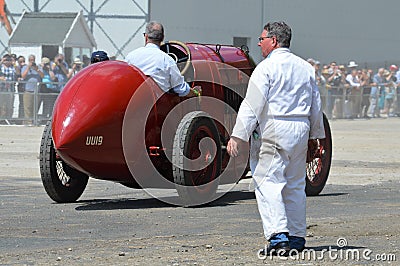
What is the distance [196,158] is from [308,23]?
119 ft

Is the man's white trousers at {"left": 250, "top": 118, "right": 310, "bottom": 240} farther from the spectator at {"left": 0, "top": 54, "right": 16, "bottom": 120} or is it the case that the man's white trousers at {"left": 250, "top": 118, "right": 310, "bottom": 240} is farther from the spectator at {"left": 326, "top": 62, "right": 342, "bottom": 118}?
the spectator at {"left": 326, "top": 62, "right": 342, "bottom": 118}

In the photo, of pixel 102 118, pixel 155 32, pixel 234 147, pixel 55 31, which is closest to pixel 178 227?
pixel 102 118

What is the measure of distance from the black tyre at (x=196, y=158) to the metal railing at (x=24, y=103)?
16.8 metres

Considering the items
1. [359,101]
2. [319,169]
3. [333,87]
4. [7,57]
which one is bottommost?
[359,101]

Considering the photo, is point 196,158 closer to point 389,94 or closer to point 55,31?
point 55,31

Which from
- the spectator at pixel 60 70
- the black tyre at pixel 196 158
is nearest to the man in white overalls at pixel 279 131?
the black tyre at pixel 196 158

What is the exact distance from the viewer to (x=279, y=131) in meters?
8.52

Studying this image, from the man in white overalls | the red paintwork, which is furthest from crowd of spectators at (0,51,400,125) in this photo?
the man in white overalls

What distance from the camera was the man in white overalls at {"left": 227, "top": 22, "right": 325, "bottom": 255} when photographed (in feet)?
27.8

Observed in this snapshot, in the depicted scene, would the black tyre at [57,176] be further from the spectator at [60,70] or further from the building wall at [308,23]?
the building wall at [308,23]

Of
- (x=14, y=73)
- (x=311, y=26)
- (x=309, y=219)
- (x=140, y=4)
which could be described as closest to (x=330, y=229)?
(x=309, y=219)

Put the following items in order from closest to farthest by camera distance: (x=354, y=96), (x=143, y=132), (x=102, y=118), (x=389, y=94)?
(x=102, y=118)
(x=143, y=132)
(x=354, y=96)
(x=389, y=94)

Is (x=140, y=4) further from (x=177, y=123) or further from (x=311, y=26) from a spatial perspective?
(x=177, y=123)

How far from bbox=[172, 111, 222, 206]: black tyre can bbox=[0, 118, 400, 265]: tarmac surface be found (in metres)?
0.21
